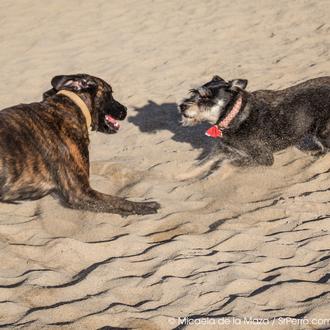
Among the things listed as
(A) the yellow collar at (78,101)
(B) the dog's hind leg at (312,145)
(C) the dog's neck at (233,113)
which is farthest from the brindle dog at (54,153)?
(B) the dog's hind leg at (312,145)

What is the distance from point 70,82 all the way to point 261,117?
7.75 ft

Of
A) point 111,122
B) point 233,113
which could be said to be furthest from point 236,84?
point 111,122

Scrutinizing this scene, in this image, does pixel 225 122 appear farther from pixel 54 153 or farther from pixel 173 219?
pixel 54 153

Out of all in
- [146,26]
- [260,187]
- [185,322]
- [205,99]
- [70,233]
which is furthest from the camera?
[146,26]

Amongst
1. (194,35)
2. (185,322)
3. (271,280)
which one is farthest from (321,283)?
(194,35)

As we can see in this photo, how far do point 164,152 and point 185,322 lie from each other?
3657 millimetres

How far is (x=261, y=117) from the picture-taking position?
6.73 m

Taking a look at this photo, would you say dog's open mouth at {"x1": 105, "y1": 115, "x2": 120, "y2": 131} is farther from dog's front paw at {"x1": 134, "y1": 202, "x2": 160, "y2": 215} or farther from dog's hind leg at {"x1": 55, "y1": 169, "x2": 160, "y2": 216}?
dog's front paw at {"x1": 134, "y1": 202, "x2": 160, "y2": 215}

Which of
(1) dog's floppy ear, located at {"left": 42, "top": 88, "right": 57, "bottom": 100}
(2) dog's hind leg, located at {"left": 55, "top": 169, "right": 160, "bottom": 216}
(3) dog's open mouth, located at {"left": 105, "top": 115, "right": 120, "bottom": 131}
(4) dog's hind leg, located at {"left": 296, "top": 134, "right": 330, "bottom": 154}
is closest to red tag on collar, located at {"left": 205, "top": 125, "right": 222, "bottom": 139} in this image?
(4) dog's hind leg, located at {"left": 296, "top": 134, "right": 330, "bottom": 154}

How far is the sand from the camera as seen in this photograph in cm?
407

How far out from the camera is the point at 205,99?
22.6ft

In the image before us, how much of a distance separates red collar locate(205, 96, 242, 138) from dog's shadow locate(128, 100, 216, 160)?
0.46m

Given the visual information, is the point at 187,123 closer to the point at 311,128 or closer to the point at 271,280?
the point at 311,128

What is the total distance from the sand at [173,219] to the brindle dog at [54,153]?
21 centimetres
